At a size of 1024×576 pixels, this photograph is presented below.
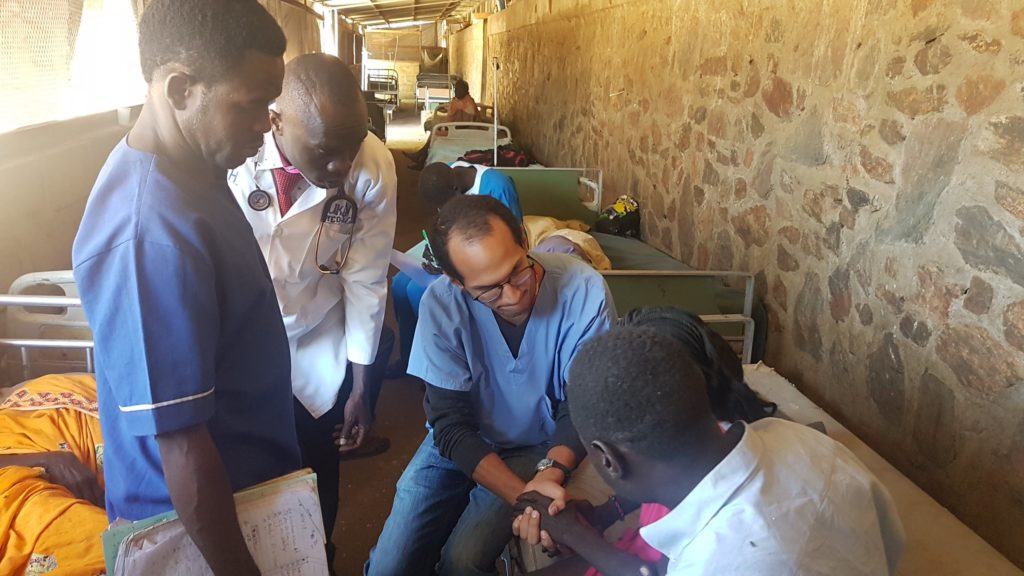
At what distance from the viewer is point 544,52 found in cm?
801

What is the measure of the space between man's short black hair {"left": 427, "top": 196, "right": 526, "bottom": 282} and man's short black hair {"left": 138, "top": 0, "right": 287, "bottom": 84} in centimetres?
74

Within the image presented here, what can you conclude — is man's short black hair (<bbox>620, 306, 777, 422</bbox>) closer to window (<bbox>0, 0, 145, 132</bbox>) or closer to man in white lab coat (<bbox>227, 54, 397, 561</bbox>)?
man in white lab coat (<bbox>227, 54, 397, 561</bbox>)

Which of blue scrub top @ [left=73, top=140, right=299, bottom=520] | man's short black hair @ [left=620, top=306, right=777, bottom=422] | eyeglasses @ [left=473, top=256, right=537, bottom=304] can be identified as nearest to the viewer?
blue scrub top @ [left=73, top=140, right=299, bottom=520]

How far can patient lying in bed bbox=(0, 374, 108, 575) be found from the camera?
169 centimetres

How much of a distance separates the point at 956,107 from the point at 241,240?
2.10 metres

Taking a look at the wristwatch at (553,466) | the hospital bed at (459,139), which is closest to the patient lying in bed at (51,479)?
the wristwatch at (553,466)

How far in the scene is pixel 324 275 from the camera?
1.91 meters

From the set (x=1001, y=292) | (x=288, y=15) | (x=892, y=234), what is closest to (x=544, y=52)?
(x=288, y=15)

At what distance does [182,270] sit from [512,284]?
2.81 ft

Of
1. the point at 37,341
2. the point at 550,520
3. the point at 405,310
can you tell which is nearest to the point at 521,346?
the point at 550,520

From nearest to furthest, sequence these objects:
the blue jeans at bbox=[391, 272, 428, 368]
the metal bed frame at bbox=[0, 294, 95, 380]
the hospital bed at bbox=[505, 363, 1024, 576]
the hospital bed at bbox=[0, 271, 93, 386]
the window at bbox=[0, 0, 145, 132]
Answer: the hospital bed at bbox=[505, 363, 1024, 576] < the metal bed frame at bbox=[0, 294, 95, 380] < the hospital bed at bbox=[0, 271, 93, 386] < the window at bbox=[0, 0, 145, 132] < the blue jeans at bbox=[391, 272, 428, 368]

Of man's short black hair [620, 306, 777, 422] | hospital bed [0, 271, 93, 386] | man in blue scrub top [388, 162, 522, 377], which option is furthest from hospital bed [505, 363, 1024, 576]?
hospital bed [0, 271, 93, 386]

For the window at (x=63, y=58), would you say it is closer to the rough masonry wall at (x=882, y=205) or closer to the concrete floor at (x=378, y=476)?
the concrete floor at (x=378, y=476)

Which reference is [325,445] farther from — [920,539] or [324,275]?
[920,539]
